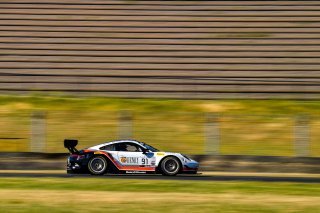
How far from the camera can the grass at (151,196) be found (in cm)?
970

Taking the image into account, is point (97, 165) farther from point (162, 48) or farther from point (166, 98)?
point (162, 48)

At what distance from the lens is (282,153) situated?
61.9 ft

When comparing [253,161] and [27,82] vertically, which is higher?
[27,82]

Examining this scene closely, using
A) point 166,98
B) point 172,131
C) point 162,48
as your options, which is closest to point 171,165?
point 172,131

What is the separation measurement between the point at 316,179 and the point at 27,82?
1625 centimetres

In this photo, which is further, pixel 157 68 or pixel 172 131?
pixel 157 68

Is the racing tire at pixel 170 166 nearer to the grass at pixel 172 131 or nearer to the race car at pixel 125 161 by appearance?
the race car at pixel 125 161

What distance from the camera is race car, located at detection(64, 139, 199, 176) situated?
15.4m

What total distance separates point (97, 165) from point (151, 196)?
4.80 m

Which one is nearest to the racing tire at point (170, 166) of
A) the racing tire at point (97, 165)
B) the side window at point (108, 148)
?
the side window at point (108, 148)

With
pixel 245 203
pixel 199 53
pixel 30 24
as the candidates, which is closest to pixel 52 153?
pixel 245 203

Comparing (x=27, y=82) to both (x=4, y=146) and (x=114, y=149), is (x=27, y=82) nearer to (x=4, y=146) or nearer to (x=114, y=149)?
(x=4, y=146)

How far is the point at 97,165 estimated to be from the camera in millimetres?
15469

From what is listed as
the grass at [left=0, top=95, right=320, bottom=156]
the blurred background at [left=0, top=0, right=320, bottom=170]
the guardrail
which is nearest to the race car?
the grass at [left=0, top=95, right=320, bottom=156]
